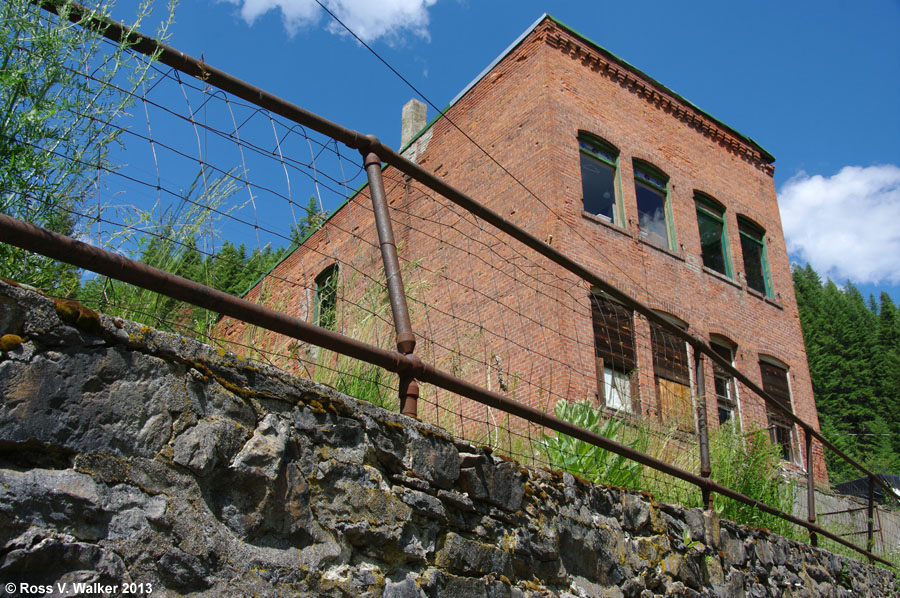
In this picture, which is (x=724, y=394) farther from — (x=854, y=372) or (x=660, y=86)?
(x=854, y=372)

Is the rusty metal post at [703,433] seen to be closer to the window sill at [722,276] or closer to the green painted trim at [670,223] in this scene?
the green painted trim at [670,223]

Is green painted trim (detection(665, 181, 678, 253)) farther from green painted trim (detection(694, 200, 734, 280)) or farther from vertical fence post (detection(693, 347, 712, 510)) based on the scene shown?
vertical fence post (detection(693, 347, 712, 510))

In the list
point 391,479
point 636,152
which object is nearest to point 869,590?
point 391,479

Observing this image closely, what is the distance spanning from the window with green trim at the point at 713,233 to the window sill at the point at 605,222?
295 cm

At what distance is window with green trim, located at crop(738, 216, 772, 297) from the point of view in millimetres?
16453

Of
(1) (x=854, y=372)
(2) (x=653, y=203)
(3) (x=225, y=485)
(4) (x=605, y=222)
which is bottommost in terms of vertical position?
(3) (x=225, y=485)

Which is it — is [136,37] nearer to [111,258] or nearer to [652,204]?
[111,258]

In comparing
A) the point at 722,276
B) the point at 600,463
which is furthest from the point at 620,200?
the point at 600,463

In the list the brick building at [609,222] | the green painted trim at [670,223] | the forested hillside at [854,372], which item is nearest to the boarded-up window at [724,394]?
the brick building at [609,222]

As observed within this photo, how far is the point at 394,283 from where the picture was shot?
293 cm

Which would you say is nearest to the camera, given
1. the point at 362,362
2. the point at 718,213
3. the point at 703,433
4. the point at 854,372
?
the point at 362,362

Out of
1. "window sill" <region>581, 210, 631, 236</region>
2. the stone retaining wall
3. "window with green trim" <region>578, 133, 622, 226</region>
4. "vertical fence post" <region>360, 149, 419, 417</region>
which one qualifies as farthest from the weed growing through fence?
"window with green trim" <region>578, 133, 622, 226</region>

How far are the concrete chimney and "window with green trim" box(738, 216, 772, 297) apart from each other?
25.5 ft

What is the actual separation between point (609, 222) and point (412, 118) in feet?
23.8
